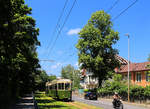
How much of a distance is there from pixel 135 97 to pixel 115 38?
679 inches

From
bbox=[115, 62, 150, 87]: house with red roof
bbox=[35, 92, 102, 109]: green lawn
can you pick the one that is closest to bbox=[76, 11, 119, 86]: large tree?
bbox=[115, 62, 150, 87]: house with red roof

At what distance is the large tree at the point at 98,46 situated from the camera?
44438 mm

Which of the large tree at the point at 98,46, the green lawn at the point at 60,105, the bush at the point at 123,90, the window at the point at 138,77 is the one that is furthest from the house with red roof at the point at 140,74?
the green lawn at the point at 60,105

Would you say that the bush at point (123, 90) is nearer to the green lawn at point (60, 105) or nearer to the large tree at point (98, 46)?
the large tree at point (98, 46)

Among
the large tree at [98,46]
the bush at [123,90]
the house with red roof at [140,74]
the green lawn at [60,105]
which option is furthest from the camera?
the large tree at [98,46]

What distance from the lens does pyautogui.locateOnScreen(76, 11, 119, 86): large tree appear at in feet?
146

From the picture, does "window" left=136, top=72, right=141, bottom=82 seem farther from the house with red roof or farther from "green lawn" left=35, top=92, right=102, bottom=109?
"green lawn" left=35, top=92, right=102, bottom=109

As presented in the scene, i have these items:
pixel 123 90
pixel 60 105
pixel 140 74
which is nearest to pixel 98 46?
pixel 140 74

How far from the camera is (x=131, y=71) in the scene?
46625 mm

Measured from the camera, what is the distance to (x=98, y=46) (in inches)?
1745

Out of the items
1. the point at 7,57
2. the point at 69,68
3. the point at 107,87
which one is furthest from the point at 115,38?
the point at 69,68

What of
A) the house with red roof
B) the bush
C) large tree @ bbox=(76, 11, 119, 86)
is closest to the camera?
the bush

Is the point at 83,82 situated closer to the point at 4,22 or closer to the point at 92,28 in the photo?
the point at 92,28

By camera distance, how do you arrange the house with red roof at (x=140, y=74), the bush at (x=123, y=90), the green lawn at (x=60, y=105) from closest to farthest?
1. the green lawn at (x=60, y=105)
2. the bush at (x=123, y=90)
3. the house with red roof at (x=140, y=74)
